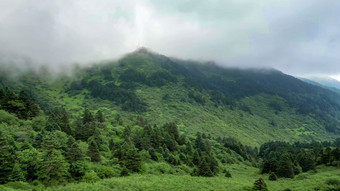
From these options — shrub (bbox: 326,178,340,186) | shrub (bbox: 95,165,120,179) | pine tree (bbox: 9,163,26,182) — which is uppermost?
shrub (bbox: 326,178,340,186)

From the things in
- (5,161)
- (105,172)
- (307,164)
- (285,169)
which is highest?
(5,161)

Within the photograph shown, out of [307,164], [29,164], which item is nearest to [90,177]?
[29,164]

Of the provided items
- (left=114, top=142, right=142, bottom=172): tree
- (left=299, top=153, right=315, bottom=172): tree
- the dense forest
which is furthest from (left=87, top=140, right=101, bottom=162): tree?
(left=299, top=153, right=315, bottom=172): tree

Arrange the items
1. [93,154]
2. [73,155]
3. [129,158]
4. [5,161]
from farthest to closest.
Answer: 1. [129,158]
2. [93,154]
3. [73,155]
4. [5,161]

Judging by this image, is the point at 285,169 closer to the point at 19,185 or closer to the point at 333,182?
the point at 333,182

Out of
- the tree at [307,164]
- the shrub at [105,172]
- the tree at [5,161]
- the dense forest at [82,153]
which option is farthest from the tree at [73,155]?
the tree at [307,164]

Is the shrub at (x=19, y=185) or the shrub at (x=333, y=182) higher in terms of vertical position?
the shrub at (x=333, y=182)

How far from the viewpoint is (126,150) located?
1935 inches

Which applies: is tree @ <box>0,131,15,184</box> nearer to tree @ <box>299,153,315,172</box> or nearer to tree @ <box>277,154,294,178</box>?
tree @ <box>277,154,294,178</box>

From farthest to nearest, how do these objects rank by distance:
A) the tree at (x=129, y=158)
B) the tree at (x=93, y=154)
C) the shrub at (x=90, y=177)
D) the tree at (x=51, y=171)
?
1. the tree at (x=129, y=158)
2. the tree at (x=93, y=154)
3. the shrub at (x=90, y=177)
4. the tree at (x=51, y=171)

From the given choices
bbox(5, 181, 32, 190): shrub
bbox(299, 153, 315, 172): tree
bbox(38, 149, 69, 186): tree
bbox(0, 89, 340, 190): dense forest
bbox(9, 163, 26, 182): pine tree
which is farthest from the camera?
bbox(299, 153, 315, 172): tree

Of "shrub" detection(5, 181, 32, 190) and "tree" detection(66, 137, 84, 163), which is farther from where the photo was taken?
"tree" detection(66, 137, 84, 163)

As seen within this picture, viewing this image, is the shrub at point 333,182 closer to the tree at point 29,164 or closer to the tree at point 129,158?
the tree at point 129,158

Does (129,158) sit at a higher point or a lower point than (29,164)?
lower
